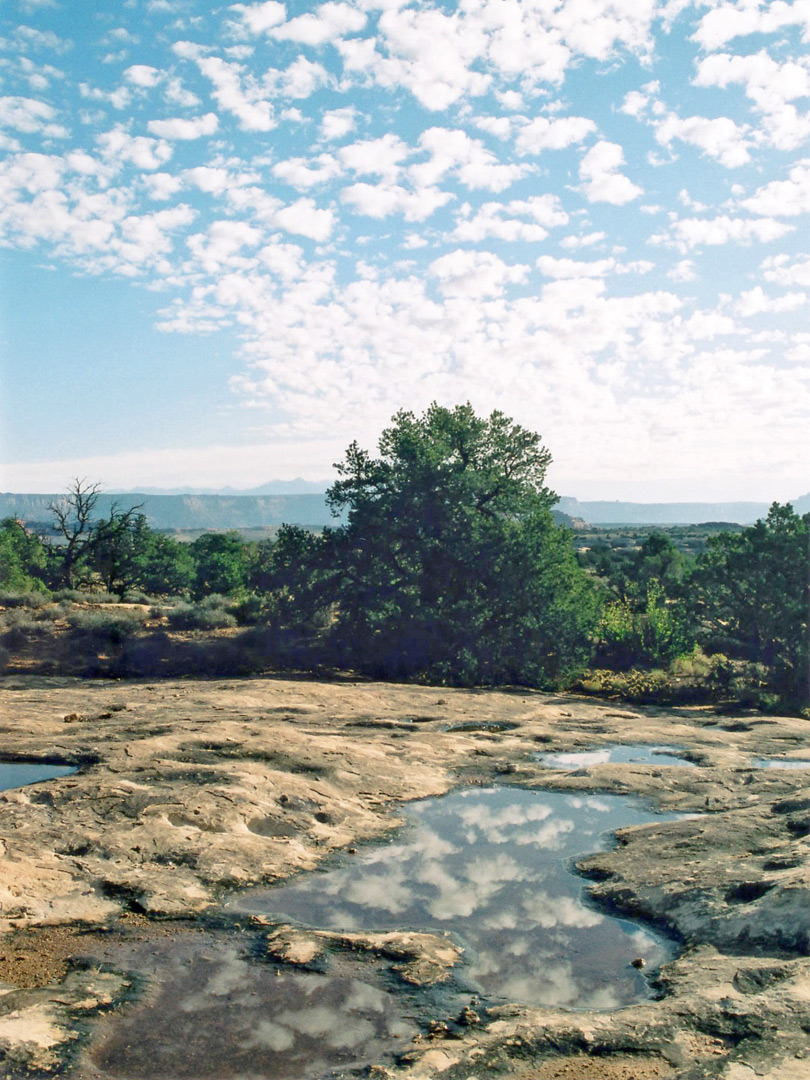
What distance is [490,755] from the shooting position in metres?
14.6

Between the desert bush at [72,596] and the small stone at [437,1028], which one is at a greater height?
the desert bush at [72,596]

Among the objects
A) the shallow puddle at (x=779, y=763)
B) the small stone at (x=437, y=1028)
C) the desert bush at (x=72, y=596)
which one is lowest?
the shallow puddle at (x=779, y=763)

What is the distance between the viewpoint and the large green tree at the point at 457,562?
25828 mm

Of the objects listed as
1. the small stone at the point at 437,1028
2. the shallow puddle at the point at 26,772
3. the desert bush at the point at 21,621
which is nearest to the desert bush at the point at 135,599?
the desert bush at the point at 21,621

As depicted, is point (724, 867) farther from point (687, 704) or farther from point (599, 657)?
point (599, 657)

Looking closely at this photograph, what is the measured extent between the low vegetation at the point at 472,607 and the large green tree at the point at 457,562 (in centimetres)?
5

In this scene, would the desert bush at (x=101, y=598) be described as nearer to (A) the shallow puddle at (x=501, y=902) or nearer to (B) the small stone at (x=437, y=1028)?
(A) the shallow puddle at (x=501, y=902)

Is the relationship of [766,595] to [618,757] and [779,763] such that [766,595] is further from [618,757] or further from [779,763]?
[618,757]

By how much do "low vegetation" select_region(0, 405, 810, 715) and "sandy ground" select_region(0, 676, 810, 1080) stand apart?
6.44 meters

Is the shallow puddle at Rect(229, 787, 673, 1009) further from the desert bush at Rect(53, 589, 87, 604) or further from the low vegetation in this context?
the desert bush at Rect(53, 589, 87, 604)

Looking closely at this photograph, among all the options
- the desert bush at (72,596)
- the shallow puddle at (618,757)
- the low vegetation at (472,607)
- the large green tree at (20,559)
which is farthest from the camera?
the large green tree at (20,559)

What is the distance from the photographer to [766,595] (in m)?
24.5

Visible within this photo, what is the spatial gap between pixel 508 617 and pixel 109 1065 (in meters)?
22.0

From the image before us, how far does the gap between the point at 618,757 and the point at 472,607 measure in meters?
11.4
